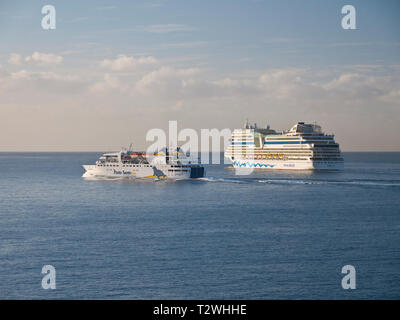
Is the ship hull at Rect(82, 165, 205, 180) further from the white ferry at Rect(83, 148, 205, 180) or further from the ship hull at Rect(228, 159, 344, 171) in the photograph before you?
the ship hull at Rect(228, 159, 344, 171)

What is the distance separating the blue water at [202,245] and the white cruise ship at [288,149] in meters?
42.3

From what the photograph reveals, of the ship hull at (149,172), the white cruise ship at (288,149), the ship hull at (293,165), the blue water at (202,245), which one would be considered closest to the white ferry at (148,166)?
the ship hull at (149,172)

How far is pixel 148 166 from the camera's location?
264 ft

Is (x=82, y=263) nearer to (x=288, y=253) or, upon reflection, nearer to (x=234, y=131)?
(x=288, y=253)

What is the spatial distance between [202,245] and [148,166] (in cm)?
5067

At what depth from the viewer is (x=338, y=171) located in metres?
105

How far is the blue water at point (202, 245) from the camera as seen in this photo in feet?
74.4

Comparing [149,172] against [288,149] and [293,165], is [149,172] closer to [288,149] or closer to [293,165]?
[293,165]

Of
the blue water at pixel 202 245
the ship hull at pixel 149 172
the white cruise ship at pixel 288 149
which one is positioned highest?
the white cruise ship at pixel 288 149

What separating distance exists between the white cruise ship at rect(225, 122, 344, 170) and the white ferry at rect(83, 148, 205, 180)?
27.6 metres

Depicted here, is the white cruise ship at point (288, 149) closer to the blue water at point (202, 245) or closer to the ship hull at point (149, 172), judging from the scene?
the ship hull at point (149, 172)

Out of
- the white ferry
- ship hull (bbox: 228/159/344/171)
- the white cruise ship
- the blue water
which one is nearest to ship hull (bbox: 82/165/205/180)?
the white ferry

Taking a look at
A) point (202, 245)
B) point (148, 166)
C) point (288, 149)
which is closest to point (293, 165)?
point (288, 149)
